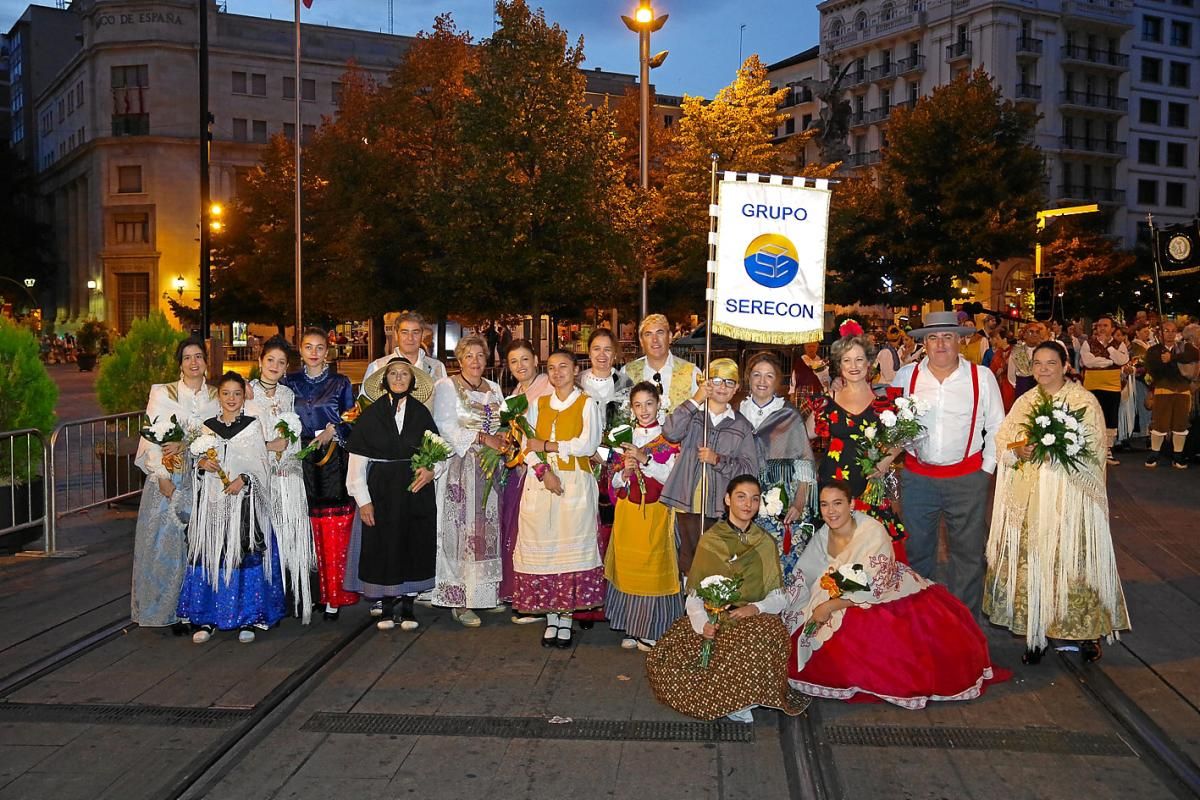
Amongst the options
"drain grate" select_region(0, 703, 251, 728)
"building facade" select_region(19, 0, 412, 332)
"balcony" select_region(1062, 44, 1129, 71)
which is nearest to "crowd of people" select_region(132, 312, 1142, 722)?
"drain grate" select_region(0, 703, 251, 728)

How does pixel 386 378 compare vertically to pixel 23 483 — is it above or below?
above

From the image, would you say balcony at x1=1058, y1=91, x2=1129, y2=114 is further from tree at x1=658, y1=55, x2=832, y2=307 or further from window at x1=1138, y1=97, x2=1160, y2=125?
tree at x1=658, y1=55, x2=832, y2=307

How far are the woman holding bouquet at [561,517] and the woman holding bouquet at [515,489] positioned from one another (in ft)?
0.96

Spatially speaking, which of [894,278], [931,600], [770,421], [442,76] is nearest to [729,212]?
[770,421]

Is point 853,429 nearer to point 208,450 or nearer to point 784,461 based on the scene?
point 784,461

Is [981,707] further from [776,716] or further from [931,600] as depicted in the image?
[776,716]

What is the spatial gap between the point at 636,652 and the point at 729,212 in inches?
109

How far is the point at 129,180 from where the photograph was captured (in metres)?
64.9

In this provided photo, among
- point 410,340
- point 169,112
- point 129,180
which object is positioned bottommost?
point 410,340

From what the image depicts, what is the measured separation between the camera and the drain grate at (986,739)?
17.8 ft

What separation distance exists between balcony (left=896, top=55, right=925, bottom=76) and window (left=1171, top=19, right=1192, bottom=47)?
16.9 m

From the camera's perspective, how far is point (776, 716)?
235 inches

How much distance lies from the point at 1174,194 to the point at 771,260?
7014 cm

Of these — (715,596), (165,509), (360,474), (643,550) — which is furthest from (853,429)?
(165,509)
